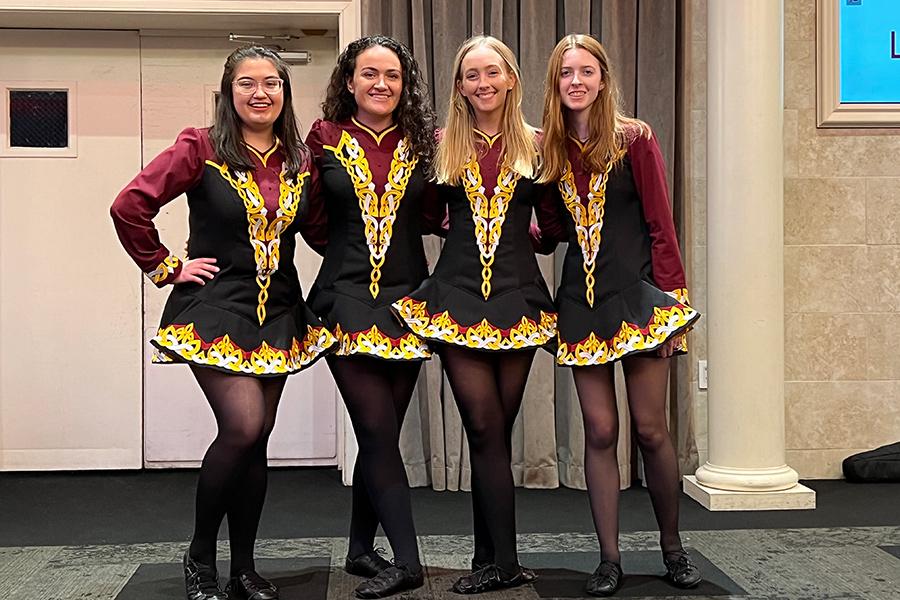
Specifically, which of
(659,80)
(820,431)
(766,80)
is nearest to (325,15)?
(659,80)

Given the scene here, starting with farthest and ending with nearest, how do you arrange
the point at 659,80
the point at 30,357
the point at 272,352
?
the point at 30,357
the point at 659,80
the point at 272,352

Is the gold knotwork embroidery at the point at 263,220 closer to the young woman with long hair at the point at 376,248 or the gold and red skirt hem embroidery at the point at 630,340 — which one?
the young woman with long hair at the point at 376,248

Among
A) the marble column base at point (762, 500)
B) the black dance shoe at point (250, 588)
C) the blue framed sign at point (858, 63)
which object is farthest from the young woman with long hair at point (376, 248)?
the blue framed sign at point (858, 63)

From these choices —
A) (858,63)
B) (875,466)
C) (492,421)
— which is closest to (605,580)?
(492,421)

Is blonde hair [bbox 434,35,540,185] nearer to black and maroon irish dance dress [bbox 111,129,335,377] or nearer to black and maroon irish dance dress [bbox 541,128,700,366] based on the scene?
black and maroon irish dance dress [bbox 541,128,700,366]

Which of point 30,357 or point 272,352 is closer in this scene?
point 272,352

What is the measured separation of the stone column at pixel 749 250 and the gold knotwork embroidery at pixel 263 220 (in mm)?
1953

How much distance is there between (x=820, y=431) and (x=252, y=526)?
9.16 ft

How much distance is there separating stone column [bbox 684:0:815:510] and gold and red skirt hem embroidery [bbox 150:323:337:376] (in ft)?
6.49

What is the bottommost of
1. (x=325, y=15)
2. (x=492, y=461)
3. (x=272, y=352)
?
(x=492, y=461)

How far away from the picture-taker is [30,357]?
15.0 feet

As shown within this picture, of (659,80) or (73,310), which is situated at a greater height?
(659,80)

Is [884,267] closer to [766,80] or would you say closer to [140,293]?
[766,80]

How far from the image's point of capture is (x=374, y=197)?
261 cm
